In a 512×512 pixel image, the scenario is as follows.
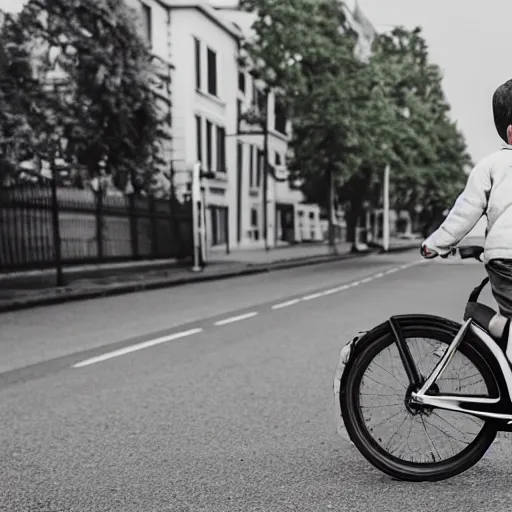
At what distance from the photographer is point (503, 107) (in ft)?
12.6

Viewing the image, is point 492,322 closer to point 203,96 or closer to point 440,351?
point 440,351

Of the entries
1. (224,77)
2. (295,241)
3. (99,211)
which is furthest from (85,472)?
(295,241)

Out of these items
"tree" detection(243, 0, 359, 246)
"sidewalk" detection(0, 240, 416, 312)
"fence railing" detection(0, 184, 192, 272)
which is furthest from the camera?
"tree" detection(243, 0, 359, 246)

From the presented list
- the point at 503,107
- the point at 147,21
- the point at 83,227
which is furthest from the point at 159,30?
the point at 503,107

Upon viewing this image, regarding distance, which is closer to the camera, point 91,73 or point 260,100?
point 91,73

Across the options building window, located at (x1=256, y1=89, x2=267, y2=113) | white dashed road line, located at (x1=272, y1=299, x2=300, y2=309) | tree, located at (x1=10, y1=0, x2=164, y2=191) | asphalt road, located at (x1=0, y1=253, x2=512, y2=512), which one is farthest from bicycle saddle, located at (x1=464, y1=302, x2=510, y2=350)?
building window, located at (x1=256, y1=89, x2=267, y2=113)

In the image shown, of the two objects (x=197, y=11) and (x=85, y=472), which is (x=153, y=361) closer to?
(x=85, y=472)

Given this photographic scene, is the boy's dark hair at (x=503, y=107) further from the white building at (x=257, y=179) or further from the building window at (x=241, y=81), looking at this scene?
the building window at (x=241, y=81)

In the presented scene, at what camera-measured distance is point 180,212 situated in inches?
1055

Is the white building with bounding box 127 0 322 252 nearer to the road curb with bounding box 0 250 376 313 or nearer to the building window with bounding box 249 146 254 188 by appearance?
the building window with bounding box 249 146 254 188

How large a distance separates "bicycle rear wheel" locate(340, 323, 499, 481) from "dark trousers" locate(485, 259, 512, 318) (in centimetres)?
31

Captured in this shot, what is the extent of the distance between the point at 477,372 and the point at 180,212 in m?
23.2

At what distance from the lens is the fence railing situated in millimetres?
17875

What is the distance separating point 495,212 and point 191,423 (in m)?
2.43
